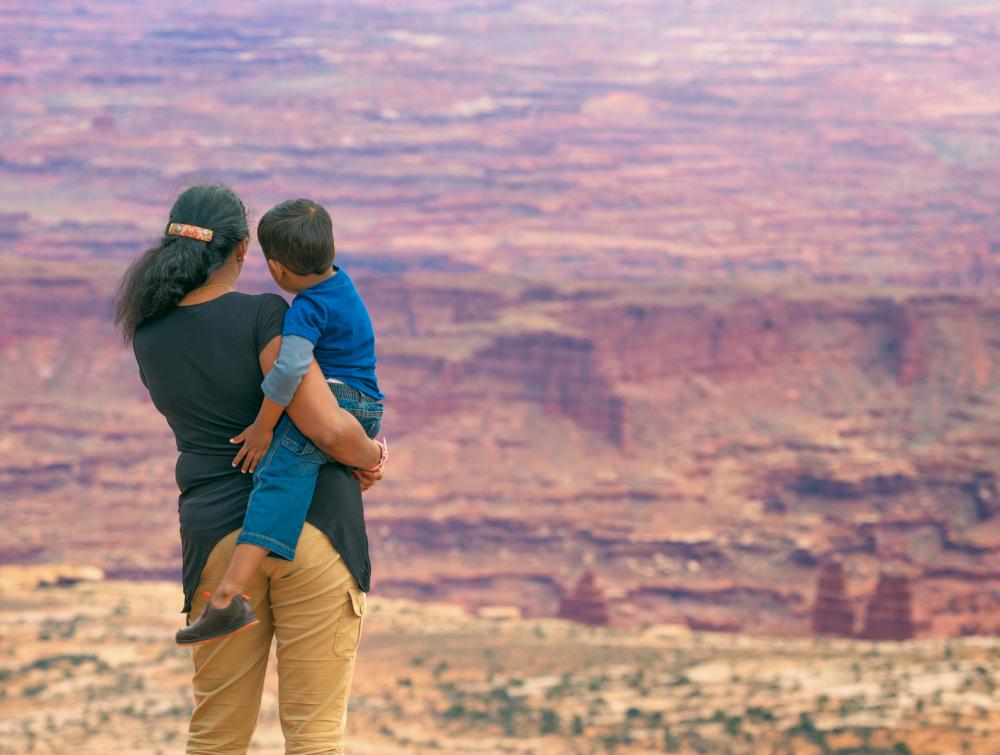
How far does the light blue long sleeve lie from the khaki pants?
1.45ft

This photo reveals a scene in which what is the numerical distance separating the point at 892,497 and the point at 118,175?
5811 cm

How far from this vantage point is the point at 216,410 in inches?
191

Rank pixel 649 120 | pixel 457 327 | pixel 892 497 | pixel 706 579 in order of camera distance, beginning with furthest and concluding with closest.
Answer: pixel 649 120, pixel 457 327, pixel 892 497, pixel 706 579

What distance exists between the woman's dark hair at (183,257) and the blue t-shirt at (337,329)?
0.31 metres

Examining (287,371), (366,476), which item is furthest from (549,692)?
(287,371)

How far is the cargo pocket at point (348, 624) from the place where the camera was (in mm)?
4863

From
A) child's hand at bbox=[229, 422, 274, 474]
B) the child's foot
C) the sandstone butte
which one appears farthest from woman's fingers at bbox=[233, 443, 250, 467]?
the sandstone butte

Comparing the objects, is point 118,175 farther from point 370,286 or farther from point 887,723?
point 887,723

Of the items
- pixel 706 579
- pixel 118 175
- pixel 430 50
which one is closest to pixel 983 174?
pixel 430 50

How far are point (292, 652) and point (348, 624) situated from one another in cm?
19

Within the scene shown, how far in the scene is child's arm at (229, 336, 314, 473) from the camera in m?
4.65

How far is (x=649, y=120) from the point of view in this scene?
3991 inches

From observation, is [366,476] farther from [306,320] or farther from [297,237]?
[297,237]

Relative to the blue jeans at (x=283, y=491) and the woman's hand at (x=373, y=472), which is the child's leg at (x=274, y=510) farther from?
the woman's hand at (x=373, y=472)
